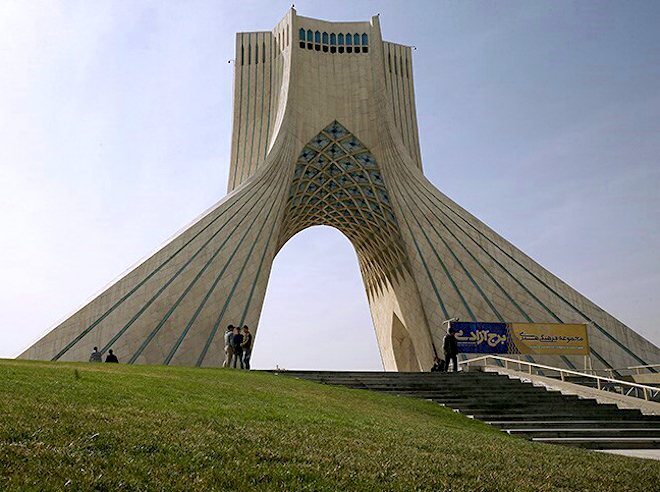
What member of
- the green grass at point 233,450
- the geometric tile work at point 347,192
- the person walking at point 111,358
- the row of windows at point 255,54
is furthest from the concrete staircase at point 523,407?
the row of windows at point 255,54

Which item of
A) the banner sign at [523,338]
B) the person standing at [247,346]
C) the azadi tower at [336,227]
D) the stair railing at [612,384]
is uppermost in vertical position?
the azadi tower at [336,227]

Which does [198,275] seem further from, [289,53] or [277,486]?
[277,486]

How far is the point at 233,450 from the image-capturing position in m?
3.99

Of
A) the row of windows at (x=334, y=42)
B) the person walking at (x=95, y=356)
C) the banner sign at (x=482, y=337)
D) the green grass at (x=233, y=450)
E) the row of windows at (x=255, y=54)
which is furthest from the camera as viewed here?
the row of windows at (x=255, y=54)

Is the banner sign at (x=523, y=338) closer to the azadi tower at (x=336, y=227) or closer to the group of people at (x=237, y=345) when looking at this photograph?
the azadi tower at (x=336, y=227)

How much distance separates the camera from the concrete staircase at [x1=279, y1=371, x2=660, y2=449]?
803cm

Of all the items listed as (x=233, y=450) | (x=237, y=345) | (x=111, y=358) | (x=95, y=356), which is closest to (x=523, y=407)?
(x=237, y=345)

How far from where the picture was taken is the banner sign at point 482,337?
48.2 feet

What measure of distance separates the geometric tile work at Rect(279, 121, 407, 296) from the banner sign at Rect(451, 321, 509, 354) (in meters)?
8.48

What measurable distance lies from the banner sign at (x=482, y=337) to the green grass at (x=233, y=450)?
26.9ft

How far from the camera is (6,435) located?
3.58 m

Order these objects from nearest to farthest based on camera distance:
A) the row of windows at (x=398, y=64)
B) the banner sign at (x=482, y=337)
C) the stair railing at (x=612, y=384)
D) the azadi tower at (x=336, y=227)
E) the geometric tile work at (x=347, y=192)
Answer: the stair railing at (x=612, y=384)
the banner sign at (x=482, y=337)
the azadi tower at (x=336, y=227)
the geometric tile work at (x=347, y=192)
the row of windows at (x=398, y=64)

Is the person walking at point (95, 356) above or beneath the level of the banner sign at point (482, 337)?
beneath

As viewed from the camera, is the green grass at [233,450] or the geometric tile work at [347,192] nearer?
the green grass at [233,450]
